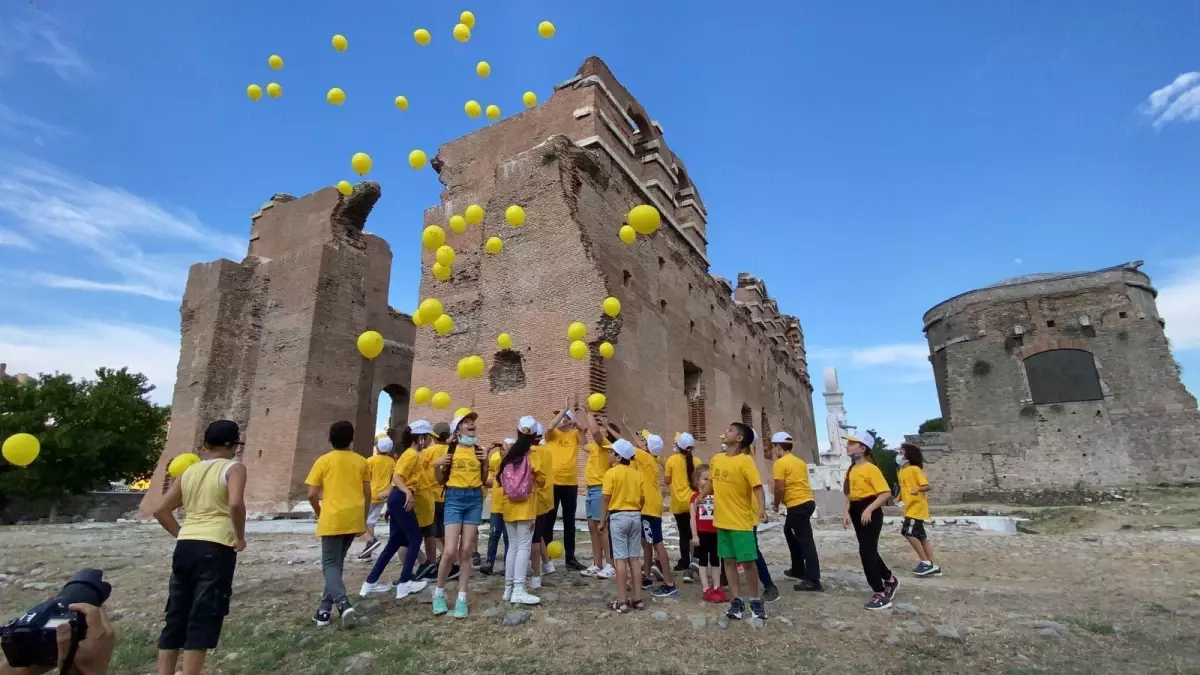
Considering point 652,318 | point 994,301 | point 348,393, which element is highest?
point 994,301

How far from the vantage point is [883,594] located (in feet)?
16.0

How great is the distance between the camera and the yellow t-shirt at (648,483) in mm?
5246

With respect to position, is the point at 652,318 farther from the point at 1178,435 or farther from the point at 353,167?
the point at 1178,435

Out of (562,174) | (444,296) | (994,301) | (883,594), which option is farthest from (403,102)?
(994,301)

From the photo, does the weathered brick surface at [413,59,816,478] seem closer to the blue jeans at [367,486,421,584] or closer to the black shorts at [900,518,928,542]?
the black shorts at [900,518,928,542]

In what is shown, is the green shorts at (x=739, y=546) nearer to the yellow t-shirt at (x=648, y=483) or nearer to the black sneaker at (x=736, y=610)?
the black sneaker at (x=736, y=610)

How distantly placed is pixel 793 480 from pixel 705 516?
0.83 metres

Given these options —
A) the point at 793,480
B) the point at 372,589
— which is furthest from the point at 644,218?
the point at 372,589

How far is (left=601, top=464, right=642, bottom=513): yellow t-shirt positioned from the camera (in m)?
4.86

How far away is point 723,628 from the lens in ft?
13.9

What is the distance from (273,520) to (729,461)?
40.5 feet

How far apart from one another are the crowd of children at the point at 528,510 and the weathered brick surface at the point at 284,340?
34.6ft

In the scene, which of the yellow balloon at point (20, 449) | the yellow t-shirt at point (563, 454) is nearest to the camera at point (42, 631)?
the yellow balloon at point (20, 449)

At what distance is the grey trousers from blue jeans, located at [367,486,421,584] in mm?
648
